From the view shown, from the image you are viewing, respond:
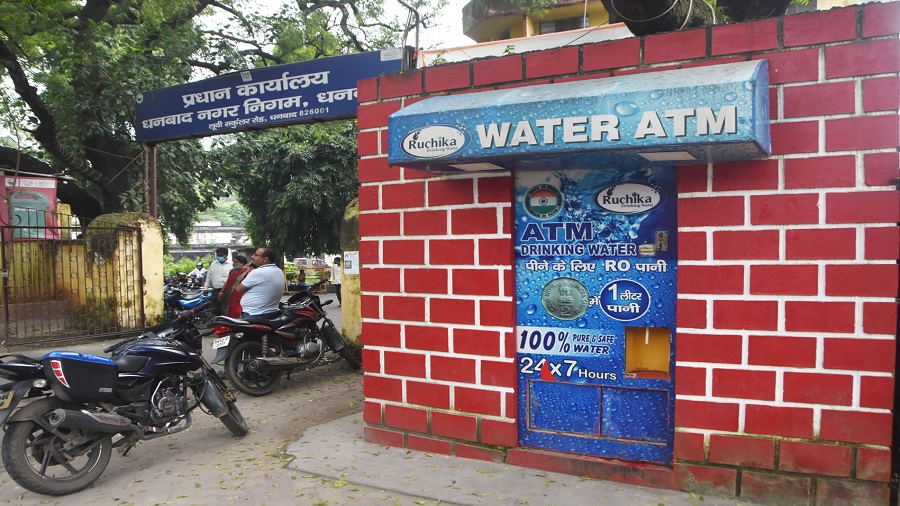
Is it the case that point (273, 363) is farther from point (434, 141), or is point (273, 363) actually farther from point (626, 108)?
point (626, 108)

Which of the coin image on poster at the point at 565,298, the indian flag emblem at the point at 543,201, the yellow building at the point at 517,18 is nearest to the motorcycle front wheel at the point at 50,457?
the coin image on poster at the point at 565,298

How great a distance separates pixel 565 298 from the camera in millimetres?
4375

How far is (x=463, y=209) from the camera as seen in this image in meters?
4.56

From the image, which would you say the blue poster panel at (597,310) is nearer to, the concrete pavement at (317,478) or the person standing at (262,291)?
the concrete pavement at (317,478)

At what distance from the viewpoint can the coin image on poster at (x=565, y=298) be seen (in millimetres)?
4332

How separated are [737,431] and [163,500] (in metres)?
3.54

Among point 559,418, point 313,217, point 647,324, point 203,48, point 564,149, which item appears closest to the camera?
point 564,149

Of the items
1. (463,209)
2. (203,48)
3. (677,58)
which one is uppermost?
(203,48)

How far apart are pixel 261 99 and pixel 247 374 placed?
3.94 m

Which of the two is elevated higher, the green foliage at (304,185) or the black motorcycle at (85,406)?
the green foliage at (304,185)

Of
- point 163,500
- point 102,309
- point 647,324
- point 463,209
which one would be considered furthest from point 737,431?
point 102,309

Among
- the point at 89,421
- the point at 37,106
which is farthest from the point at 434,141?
the point at 37,106

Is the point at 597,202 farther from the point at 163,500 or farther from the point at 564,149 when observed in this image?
the point at 163,500

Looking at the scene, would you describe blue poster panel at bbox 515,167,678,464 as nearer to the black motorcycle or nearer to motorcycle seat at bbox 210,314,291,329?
the black motorcycle
